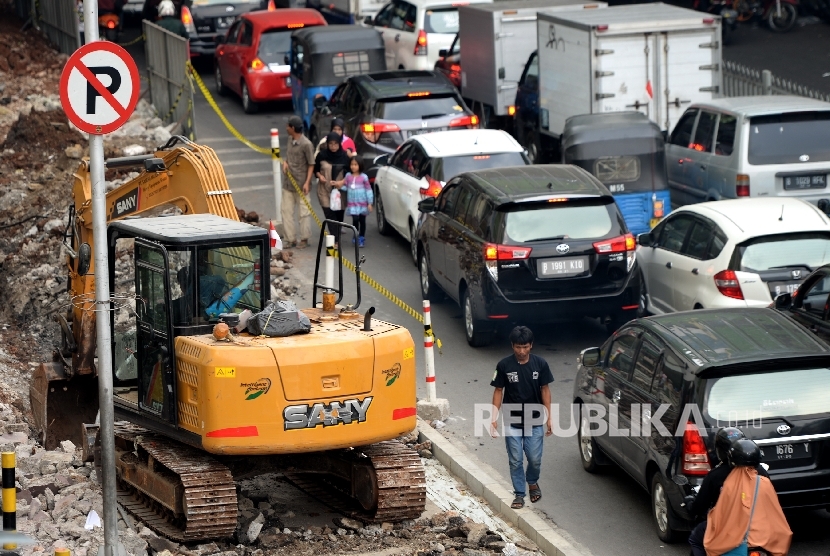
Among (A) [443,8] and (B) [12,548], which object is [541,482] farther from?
(A) [443,8]

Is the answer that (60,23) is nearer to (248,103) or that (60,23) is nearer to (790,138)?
(248,103)

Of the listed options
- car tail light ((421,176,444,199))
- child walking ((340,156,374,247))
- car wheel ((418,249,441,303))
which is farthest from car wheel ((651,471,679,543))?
child walking ((340,156,374,247))

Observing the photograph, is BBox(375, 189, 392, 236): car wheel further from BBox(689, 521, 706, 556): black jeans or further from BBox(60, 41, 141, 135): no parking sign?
BBox(689, 521, 706, 556): black jeans

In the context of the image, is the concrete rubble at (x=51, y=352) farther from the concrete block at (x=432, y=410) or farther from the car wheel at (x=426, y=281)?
the car wheel at (x=426, y=281)

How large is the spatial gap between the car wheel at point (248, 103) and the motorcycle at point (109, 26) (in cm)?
698

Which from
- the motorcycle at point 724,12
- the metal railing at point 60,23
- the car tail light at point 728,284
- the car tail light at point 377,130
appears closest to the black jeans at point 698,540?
the car tail light at point 728,284

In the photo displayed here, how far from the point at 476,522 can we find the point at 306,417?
6.13 ft

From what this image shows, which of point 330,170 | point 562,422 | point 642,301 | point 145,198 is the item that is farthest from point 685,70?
point 145,198

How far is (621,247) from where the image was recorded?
15430mm

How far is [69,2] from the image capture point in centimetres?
3353

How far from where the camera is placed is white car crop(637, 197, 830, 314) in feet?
47.6

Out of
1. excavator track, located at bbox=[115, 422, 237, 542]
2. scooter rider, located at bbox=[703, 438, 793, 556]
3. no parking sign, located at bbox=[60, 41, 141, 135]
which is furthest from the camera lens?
excavator track, located at bbox=[115, 422, 237, 542]

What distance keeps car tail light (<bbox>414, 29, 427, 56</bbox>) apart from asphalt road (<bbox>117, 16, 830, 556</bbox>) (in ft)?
9.80

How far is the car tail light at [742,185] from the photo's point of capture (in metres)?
18.3
